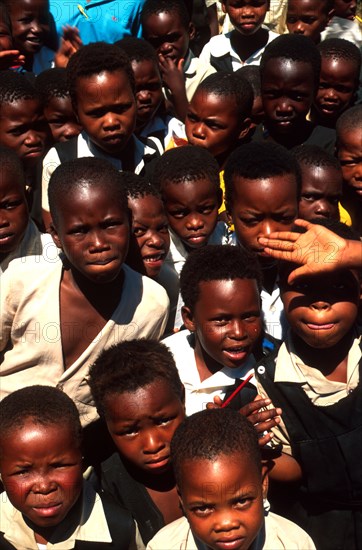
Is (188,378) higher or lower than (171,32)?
lower

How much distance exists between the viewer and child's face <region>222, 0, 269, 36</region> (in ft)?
15.9

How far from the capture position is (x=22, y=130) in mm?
3814

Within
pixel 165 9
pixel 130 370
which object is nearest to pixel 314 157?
pixel 130 370

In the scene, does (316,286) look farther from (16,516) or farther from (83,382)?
(16,516)

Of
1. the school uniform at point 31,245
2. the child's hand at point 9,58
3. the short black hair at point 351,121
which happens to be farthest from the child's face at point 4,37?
the short black hair at point 351,121

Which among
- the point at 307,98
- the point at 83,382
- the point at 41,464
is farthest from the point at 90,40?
the point at 41,464

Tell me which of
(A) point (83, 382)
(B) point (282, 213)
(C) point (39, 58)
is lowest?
(A) point (83, 382)

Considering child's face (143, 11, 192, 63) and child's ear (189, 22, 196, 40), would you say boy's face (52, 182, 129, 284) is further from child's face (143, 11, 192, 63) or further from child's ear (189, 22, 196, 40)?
child's ear (189, 22, 196, 40)

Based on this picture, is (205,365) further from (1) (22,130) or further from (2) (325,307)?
(1) (22,130)

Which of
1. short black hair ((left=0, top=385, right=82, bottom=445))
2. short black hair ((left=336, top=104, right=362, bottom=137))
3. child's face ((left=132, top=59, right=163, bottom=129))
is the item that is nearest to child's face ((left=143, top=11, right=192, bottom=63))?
child's face ((left=132, top=59, right=163, bottom=129))

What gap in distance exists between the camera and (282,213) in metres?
3.18

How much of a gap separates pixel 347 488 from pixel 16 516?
970 mm

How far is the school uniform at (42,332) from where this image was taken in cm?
281

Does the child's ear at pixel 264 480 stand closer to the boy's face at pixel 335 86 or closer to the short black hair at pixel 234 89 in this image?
the short black hair at pixel 234 89
